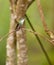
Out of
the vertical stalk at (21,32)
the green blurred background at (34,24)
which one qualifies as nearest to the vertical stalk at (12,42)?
the vertical stalk at (21,32)

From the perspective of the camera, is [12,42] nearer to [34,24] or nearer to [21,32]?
[21,32]

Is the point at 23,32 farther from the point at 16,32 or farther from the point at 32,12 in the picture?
the point at 32,12

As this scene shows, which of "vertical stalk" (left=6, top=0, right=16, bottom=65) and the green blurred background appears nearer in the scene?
"vertical stalk" (left=6, top=0, right=16, bottom=65)

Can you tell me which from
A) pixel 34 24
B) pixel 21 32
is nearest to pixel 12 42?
pixel 21 32

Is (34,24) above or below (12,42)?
above

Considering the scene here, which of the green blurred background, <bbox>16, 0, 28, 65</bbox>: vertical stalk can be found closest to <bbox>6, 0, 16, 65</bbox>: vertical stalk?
<bbox>16, 0, 28, 65</bbox>: vertical stalk

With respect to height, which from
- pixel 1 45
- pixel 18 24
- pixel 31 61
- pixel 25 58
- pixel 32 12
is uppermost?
pixel 32 12

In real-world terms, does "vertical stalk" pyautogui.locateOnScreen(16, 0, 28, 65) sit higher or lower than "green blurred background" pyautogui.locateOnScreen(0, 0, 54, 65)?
lower

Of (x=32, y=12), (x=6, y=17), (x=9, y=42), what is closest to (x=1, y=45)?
(x=6, y=17)

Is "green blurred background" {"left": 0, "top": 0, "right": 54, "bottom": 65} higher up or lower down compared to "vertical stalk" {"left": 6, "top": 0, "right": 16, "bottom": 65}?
higher up

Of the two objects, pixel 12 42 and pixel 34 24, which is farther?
pixel 34 24

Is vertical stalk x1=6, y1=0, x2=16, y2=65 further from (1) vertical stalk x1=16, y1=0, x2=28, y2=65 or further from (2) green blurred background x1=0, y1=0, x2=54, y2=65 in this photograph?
(2) green blurred background x1=0, y1=0, x2=54, y2=65
